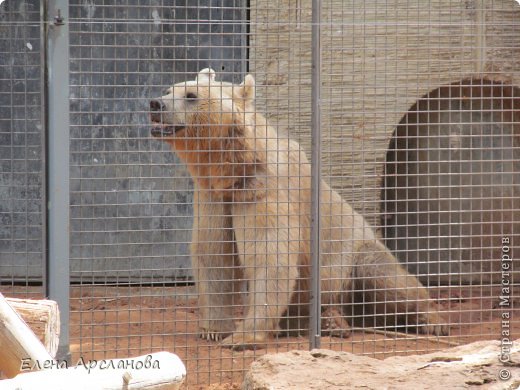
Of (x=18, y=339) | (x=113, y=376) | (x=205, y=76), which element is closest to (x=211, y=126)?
(x=205, y=76)

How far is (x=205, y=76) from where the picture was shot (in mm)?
6992

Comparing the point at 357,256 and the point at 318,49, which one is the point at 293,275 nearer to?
the point at 357,256

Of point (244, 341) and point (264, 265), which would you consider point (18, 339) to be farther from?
point (264, 265)

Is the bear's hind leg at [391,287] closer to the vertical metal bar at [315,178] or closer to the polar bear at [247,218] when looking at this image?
the polar bear at [247,218]

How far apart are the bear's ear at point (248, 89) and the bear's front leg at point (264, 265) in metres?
0.80

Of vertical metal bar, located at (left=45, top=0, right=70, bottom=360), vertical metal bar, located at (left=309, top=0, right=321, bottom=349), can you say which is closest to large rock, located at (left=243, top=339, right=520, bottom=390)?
vertical metal bar, located at (left=309, top=0, right=321, bottom=349)

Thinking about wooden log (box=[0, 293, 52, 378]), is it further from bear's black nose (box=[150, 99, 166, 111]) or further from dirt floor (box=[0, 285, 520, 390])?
bear's black nose (box=[150, 99, 166, 111])

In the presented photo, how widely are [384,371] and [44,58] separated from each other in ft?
9.57

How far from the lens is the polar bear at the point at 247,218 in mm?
6789

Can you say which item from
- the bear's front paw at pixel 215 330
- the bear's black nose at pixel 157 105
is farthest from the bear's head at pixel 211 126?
the bear's front paw at pixel 215 330

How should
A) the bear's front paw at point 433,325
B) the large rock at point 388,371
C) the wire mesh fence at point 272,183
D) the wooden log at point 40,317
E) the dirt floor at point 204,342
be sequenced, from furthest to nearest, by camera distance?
1. the bear's front paw at point 433,325
2. the wire mesh fence at point 272,183
3. the dirt floor at point 204,342
4. the wooden log at point 40,317
5. the large rock at point 388,371

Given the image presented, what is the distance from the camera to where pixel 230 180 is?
278 inches

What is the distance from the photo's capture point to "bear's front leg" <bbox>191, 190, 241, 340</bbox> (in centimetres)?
712

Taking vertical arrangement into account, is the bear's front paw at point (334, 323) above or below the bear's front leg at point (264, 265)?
below
